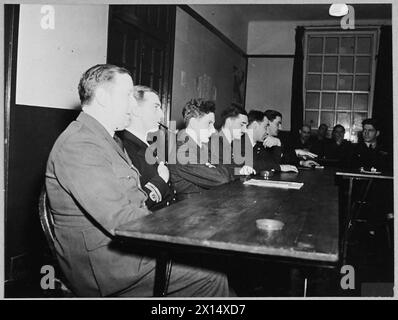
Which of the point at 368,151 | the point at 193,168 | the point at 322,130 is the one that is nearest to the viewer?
the point at 193,168

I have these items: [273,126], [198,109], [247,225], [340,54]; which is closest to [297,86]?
[340,54]

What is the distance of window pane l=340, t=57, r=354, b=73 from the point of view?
789 cm

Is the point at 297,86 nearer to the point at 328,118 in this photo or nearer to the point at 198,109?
the point at 328,118

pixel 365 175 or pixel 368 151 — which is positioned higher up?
pixel 368 151

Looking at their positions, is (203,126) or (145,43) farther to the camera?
(145,43)

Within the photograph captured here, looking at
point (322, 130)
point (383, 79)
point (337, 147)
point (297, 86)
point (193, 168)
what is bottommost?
point (193, 168)

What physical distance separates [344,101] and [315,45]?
4.17 feet

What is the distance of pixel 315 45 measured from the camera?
8.02m

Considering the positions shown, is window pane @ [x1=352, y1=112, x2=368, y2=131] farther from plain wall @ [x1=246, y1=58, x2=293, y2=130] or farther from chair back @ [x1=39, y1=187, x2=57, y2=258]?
chair back @ [x1=39, y1=187, x2=57, y2=258]

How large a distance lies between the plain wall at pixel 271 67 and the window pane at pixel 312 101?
367 millimetres

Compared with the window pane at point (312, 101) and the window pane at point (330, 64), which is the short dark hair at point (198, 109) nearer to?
the window pane at point (312, 101)

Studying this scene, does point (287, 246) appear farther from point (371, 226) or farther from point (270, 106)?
point (270, 106)

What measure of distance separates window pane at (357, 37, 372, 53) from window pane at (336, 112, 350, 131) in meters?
1.25

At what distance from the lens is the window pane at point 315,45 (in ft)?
26.3
